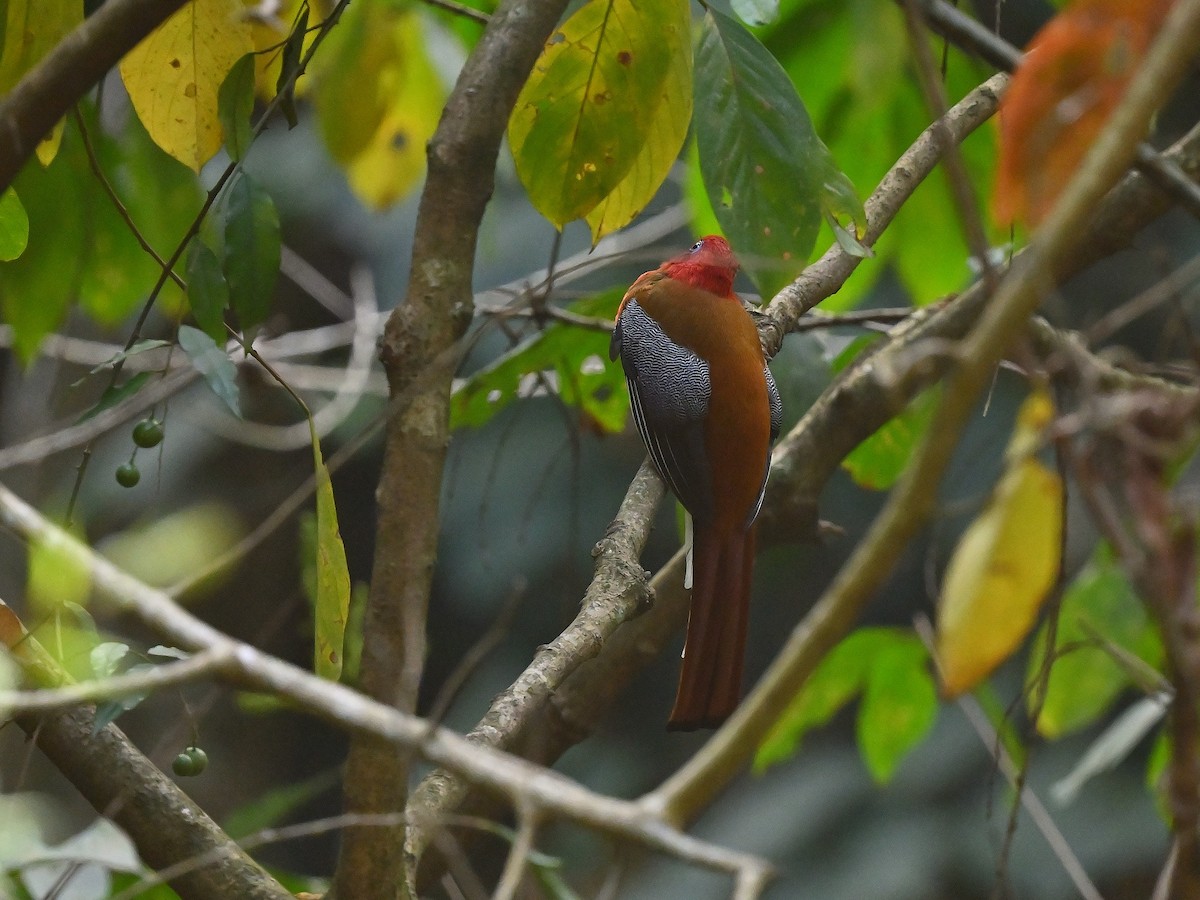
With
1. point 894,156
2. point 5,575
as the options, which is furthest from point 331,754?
point 894,156

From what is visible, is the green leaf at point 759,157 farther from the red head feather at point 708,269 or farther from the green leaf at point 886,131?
the red head feather at point 708,269

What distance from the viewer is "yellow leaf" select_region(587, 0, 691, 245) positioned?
1.60m

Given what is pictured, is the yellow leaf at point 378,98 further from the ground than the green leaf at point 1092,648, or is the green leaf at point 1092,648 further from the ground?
the yellow leaf at point 378,98

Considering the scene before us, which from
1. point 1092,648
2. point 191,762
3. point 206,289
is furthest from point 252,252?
point 1092,648

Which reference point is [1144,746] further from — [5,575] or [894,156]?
[5,575]

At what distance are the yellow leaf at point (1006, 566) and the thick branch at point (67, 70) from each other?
2.55 ft

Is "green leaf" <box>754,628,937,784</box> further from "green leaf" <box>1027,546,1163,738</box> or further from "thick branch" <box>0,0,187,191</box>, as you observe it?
"thick branch" <box>0,0,187,191</box>

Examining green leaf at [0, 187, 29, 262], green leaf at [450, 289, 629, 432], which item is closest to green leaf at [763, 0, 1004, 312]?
green leaf at [450, 289, 629, 432]

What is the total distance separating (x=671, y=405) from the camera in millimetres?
2053

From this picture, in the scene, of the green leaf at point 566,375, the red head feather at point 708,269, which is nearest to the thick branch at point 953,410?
the green leaf at point 566,375

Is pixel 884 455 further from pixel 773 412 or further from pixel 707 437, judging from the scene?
pixel 707 437

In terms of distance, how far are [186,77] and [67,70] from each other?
0.62m

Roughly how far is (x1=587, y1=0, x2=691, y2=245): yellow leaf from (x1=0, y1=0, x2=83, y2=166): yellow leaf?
2.27 ft

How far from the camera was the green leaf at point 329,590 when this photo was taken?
1.28 meters
